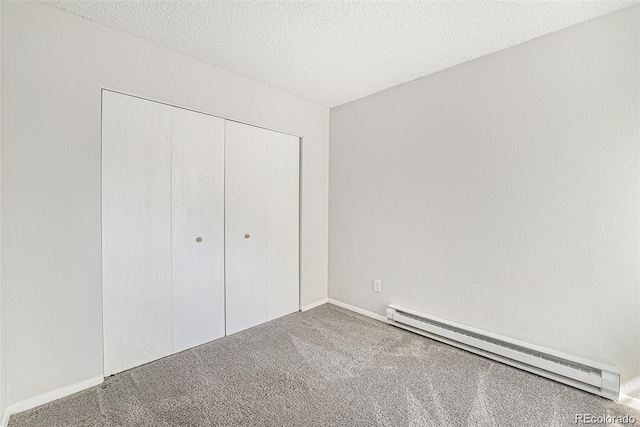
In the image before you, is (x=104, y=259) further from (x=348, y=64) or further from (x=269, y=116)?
(x=348, y=64)

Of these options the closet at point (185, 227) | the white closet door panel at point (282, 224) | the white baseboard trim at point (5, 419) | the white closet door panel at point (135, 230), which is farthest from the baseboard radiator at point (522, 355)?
the white baseboard trim at point (5, 419)

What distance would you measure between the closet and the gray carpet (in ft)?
0.85

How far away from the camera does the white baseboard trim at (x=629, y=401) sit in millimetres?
1535

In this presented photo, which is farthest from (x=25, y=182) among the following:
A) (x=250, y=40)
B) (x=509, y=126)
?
(x=509, y=126)

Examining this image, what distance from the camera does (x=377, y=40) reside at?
1.91 m

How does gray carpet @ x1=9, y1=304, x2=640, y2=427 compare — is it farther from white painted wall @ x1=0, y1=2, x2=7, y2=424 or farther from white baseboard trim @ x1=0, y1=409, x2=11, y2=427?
white painted wall @ x1=0, y1=2, x2=7, y2=424

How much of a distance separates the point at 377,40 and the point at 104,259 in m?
2.42

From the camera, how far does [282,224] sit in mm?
2834

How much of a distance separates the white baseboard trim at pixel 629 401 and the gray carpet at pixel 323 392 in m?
0.05

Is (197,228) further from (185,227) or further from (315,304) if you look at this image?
(315,304)

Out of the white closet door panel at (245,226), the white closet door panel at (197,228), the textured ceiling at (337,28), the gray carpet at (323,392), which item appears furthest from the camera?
the white closet door panel at (245,226)

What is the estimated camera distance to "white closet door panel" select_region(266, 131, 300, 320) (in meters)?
2.72
